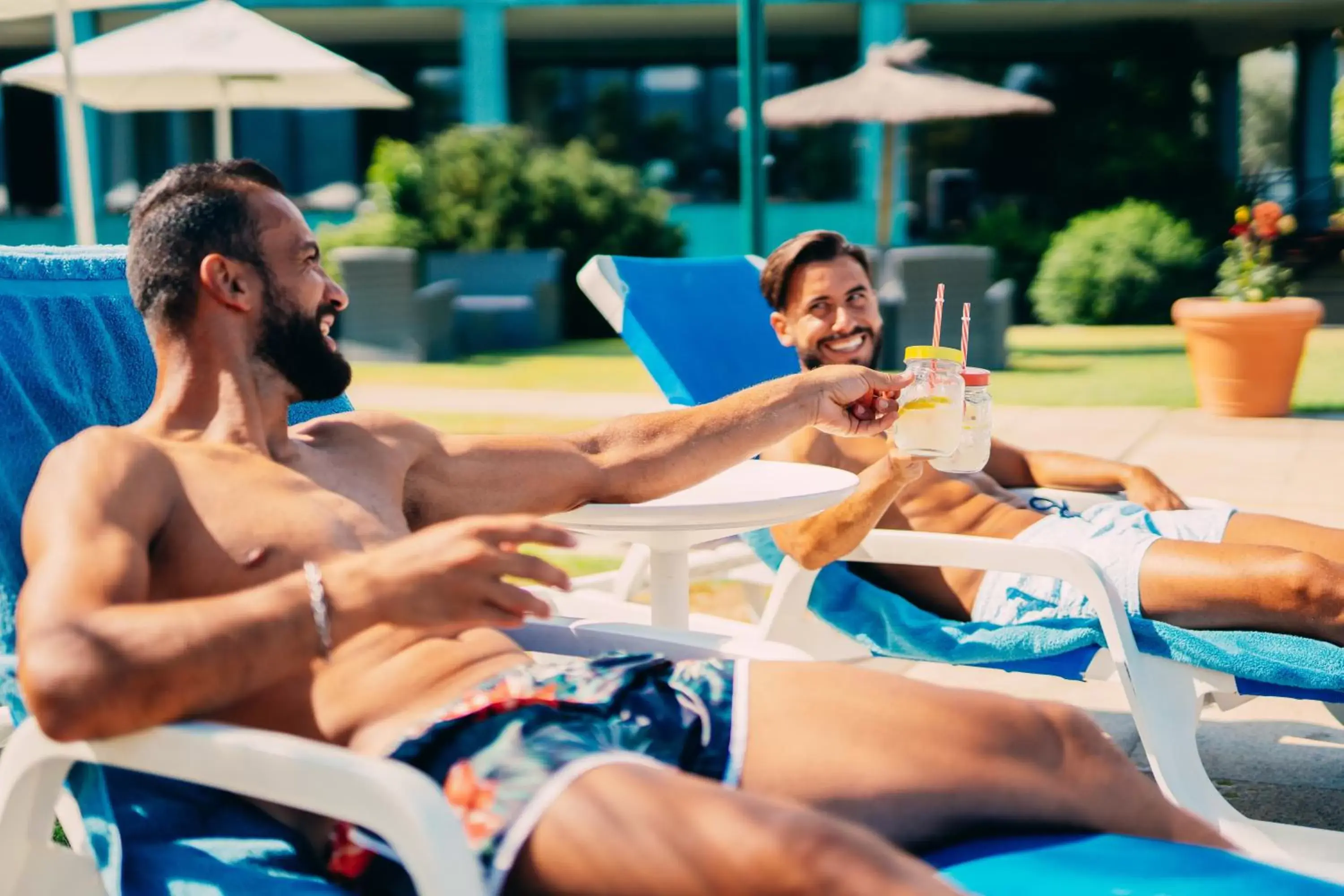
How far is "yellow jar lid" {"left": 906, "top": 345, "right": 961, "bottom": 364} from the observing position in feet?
8.44

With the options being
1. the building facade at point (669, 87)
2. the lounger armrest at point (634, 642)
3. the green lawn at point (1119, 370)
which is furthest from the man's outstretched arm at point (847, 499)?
the building facade at point (669, 87)

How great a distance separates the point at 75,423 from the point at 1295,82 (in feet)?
72.0

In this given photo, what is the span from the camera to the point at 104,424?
2.58m

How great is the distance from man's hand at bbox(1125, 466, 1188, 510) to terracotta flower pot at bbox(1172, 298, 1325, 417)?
5679 millimetres

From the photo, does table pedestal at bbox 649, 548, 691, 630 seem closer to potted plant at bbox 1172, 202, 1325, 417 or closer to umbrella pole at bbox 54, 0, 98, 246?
umbrella pole at bbox 54, 0, 98, 246

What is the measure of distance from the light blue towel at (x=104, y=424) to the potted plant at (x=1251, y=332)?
7.44 m

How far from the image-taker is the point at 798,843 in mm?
1534

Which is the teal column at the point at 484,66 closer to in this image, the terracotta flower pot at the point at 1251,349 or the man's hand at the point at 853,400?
the terracotta flower pot at the point at 1251,349

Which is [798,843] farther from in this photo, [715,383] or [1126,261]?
[1126,261]

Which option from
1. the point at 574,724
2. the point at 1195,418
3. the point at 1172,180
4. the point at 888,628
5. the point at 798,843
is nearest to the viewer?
the point at 798,843

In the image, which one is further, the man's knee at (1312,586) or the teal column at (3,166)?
the teal column at (3,166)

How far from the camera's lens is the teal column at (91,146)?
66.5 ft

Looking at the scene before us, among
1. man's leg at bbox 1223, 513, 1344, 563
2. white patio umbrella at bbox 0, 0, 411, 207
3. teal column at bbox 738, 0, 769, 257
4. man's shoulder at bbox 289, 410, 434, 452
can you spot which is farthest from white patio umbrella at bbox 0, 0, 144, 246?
man's leg at bbox 1223, 513, 1344, 563

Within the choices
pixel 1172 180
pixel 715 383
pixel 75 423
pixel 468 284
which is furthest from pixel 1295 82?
pixel 75 423
